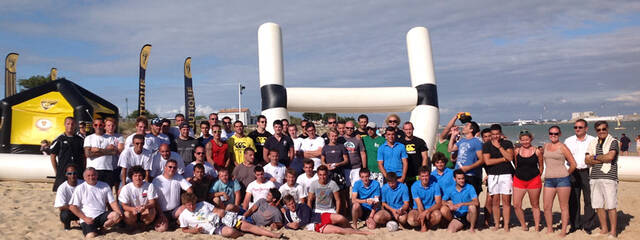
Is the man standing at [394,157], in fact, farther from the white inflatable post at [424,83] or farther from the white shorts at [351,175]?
the white inflatable post at [424,83]

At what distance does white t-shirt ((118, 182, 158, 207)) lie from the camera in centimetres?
430

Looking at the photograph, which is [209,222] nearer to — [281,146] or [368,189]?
[281,146]

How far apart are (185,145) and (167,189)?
65cm

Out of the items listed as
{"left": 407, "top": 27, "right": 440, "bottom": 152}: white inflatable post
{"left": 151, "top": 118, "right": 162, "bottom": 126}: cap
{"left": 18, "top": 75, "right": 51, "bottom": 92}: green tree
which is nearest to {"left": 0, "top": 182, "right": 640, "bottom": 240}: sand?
{"left": 151, "top": 118, "right": 162, "bottom": 126}: cap

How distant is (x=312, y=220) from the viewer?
15.5 feet

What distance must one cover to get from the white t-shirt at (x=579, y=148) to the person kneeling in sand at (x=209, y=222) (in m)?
3.10

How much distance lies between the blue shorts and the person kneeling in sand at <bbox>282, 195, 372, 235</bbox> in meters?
1.86

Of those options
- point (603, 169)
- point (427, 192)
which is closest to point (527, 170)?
point (603, 169)

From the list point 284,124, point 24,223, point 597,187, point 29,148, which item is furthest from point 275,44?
point 29,148

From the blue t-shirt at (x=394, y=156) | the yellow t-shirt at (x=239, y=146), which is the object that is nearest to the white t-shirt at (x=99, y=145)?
the yellow t-shirt at (x=239, y=146)

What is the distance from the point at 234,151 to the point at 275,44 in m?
2.41

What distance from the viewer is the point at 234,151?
5.12 meters

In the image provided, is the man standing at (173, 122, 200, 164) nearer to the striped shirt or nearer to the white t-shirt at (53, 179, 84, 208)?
the white t-shirt at (53, 179, 84, 208)

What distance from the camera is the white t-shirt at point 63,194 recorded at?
4.14m
